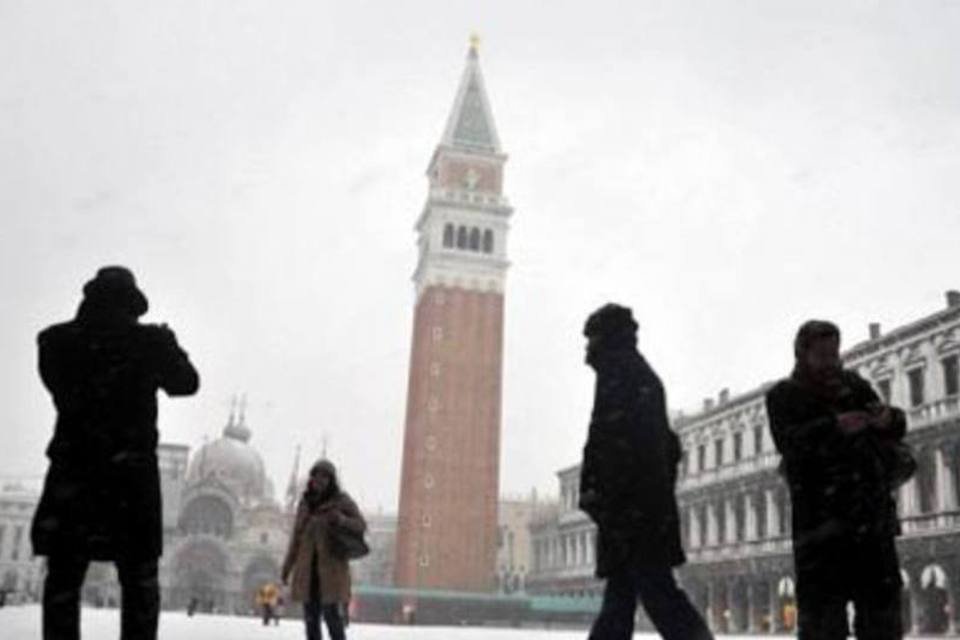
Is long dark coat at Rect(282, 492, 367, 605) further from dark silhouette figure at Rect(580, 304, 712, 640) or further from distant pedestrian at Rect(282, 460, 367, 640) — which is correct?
dark silhouette figure at Rect(580, 304, 712, 640)

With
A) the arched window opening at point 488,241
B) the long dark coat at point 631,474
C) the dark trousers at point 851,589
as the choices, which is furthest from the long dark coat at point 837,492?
the arched window opening at point 488,241

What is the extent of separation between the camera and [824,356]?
4.30 m

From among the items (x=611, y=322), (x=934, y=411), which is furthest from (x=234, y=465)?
(x=611, y=322)

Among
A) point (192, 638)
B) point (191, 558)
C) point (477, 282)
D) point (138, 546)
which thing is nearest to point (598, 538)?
point (138, 546)

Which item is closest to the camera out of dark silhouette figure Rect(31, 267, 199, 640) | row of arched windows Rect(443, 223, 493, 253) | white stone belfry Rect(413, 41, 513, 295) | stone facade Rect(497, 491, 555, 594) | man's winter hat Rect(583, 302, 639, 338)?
dark silhouette figure Rect(31, 267, 199, 640)

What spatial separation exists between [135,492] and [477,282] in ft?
199

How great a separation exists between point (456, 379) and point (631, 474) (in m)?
57.4

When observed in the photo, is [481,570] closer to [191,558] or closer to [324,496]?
[191,558]

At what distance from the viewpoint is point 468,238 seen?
218 feet

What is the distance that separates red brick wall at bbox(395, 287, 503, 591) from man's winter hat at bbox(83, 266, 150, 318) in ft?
181

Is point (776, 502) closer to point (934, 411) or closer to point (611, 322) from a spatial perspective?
point (934, 411)

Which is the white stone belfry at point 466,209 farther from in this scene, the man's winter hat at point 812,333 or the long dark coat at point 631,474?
the man's winter hat at point 812,333

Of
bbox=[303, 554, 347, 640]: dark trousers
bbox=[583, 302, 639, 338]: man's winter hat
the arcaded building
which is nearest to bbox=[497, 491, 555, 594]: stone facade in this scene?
the arcaded building

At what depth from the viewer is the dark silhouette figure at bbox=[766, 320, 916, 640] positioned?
400cm
